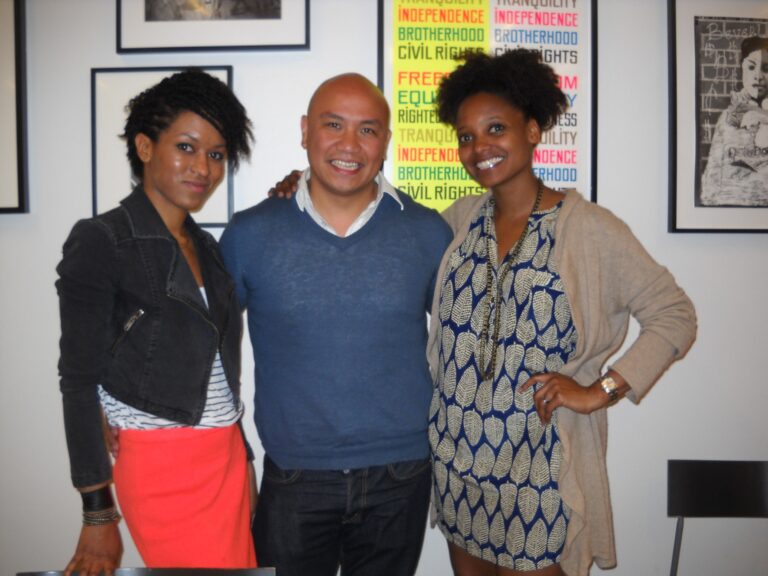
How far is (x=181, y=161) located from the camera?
115 cm

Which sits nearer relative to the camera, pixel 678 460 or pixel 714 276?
pixel 678 460

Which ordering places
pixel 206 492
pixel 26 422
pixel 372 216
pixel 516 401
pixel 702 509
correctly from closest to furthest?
pixel 206 492 → pixel 516 401 → pixel 372 216 → pixel 702 509 → pixel 26 422

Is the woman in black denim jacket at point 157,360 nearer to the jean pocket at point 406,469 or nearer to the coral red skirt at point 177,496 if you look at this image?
the coral red skirt at point 177,496

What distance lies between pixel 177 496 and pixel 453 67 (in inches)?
60.5

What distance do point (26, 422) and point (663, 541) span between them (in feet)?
7.83

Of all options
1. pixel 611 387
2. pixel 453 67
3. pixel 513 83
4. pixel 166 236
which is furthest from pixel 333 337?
pixel 453 67

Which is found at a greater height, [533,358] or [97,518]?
[533,358]

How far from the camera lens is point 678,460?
1743 millimetres

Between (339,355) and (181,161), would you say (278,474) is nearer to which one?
(339,355)

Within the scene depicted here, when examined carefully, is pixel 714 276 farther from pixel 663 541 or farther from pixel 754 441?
pixel 663 541

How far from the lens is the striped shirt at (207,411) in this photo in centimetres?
108

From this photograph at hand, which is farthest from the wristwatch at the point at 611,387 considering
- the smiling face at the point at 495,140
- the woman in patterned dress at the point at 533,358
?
the smiling face at the point at 495,140

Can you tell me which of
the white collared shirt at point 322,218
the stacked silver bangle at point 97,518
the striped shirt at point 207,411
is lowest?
the stacked silver bangle at point 97,518

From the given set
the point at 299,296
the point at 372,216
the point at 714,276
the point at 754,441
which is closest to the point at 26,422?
the point at 299,296
